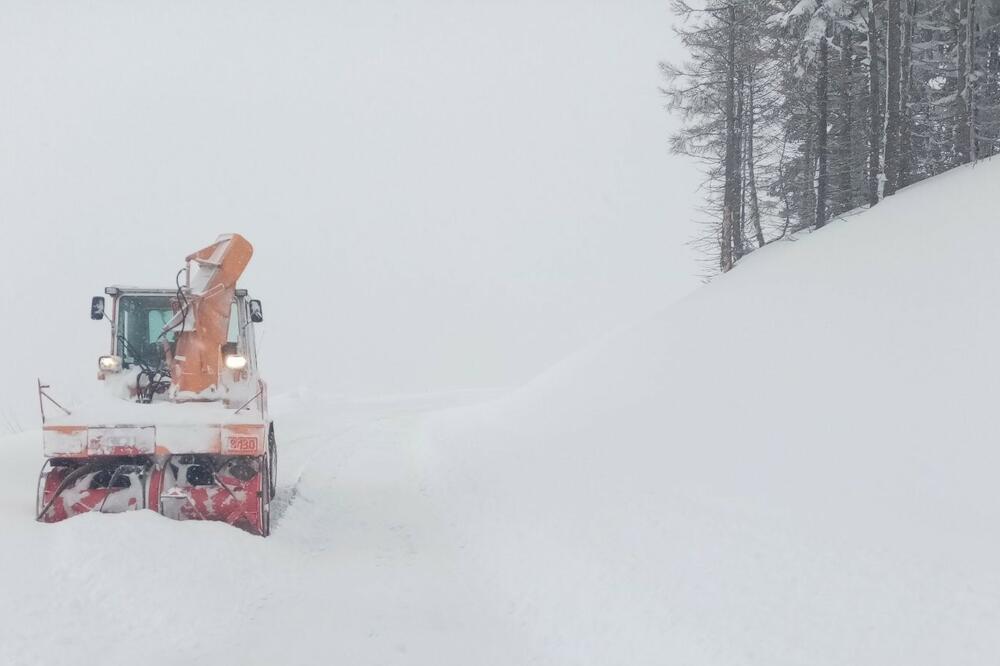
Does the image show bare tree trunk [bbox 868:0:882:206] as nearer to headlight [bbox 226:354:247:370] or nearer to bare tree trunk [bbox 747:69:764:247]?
bare tree trunk [bbox 747:69:764:247]

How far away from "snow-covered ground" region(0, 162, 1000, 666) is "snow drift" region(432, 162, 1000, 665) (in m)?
0.03

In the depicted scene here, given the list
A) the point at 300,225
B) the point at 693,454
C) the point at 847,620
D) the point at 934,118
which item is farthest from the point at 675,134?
the point at 300,225

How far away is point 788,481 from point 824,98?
1535 centimetres

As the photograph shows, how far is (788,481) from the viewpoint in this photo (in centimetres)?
735

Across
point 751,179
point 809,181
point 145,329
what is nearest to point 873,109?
point 809,181

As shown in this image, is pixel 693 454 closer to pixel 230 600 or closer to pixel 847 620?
pixel 847 620

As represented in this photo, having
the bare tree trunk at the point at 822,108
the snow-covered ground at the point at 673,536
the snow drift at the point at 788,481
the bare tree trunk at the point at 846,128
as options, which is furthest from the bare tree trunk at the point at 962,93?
the snow-covered ground at the point at 673,536

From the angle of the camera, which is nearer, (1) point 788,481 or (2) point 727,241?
(1) point 788,481

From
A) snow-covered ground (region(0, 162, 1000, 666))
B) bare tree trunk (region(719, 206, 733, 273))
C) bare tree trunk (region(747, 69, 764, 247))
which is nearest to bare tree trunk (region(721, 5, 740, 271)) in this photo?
bare tree trunk (region(719, 206, 733, 273))

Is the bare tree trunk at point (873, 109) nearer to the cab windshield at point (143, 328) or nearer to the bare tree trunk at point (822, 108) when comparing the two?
the bare tree trunk at point (822, 108)

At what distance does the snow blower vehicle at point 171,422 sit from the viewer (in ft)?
28.0

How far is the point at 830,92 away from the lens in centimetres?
2158

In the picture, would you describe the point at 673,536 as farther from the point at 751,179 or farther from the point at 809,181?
the point at 809,181

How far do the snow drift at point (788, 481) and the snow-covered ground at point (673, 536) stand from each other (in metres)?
0.03
